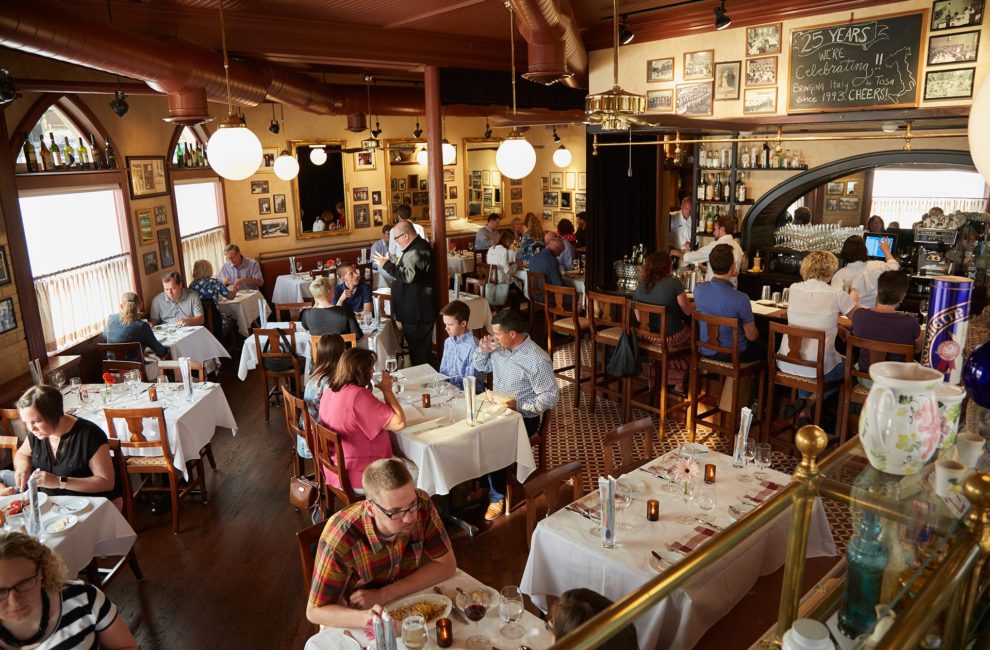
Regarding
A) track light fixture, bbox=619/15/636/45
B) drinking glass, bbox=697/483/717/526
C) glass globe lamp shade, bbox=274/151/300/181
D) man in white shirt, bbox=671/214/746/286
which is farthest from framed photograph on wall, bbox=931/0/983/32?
glass globe lamp shade, bbox=274/151/300/181

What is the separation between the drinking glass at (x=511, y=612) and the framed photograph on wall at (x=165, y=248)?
8.32 m

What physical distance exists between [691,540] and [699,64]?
18.6 ft

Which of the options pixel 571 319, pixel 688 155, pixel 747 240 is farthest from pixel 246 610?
pixel 688 155

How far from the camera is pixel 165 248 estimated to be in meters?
9.66

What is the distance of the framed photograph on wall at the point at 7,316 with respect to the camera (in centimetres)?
628

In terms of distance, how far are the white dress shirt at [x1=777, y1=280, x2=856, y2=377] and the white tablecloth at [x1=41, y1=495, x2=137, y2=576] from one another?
491 centimetres

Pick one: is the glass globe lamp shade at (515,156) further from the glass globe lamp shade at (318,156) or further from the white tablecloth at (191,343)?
the glass globe lamp shade at (318,156)

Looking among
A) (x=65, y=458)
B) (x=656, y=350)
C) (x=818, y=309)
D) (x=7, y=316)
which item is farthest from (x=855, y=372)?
(x=7, y=316)

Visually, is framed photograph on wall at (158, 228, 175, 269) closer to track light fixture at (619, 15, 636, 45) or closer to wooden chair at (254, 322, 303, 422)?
wooden chair at (254, 322, 303, 422)

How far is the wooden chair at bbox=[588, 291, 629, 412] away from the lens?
6715 millimetres

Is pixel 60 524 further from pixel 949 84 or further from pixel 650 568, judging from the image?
pixel 949 84

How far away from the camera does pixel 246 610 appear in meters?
4.25

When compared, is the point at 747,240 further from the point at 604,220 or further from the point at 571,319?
the point at 571,319

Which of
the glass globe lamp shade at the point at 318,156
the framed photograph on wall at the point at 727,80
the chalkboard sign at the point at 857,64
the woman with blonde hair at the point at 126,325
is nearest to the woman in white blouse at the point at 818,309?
the chalkboard sign at the point at 857,64
